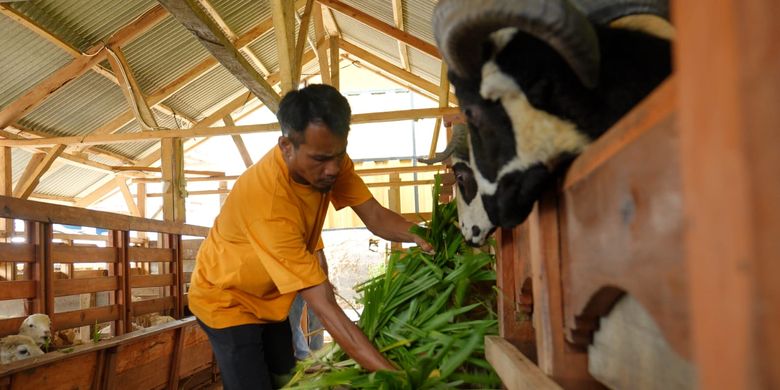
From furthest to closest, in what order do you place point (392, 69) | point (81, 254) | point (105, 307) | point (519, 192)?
point (392, 69) → point (105, 307) → point (81, 254) → point (519, 192)

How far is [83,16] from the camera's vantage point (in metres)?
8.64

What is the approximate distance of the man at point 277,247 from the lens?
2668 mm

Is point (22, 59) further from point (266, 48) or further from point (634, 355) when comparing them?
point (634, 355)

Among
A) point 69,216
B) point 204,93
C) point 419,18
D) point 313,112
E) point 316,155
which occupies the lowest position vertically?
point 69,216

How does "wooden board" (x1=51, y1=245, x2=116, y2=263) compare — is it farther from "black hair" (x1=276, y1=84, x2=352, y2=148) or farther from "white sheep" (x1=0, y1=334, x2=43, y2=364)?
"black hair" (x1=276, y1=84, x2=352, y2=148)

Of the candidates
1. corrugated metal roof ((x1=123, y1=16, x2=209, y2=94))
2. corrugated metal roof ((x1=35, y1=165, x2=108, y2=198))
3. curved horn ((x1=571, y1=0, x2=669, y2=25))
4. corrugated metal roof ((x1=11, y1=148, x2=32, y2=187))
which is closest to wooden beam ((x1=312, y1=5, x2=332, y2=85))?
corrugated metal roof ((x1=123, y1=16, x2=209, y2=94))

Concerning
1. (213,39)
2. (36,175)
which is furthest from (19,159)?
(213,39)

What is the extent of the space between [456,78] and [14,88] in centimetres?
958

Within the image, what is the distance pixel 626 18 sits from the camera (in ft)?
4.83

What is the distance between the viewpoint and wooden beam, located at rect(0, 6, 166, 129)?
9.02 metres

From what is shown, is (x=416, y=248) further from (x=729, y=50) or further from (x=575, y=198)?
(x=729, y=50)

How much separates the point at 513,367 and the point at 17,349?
12.3 ft

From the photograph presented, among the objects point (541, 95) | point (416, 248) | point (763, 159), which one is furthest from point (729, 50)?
point (416, 248)

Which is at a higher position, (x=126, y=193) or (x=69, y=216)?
(x=126, y=193)
